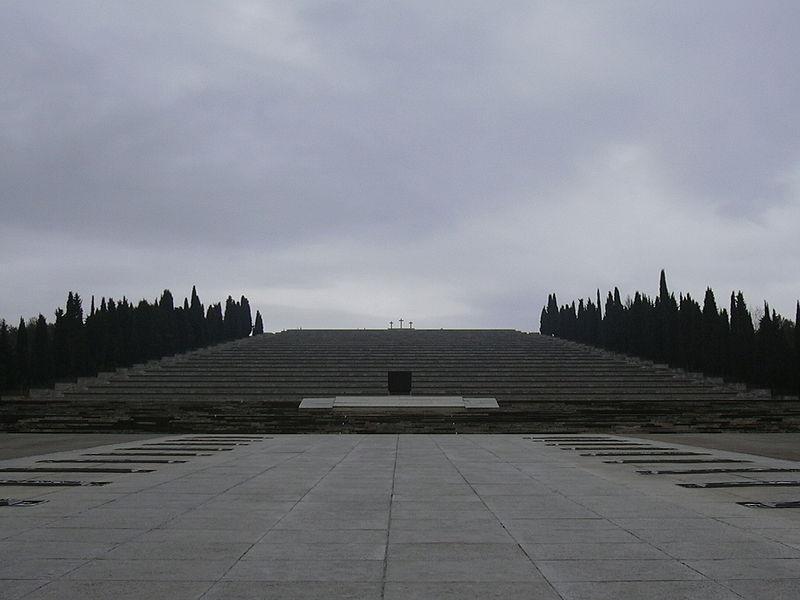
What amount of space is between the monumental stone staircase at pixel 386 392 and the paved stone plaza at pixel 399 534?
53.0 ft

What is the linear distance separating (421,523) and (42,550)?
12.2 feet

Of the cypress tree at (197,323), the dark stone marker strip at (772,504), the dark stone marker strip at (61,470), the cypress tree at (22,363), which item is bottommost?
the dark stone marker strip at (61,470)

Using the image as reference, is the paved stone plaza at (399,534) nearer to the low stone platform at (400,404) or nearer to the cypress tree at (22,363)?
the low stone platform at (400,404)

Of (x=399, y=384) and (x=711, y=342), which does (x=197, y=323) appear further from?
(x=711, y=342)

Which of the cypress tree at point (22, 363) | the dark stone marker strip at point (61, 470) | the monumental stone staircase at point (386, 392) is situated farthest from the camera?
the cypress tree at point (22, 363)

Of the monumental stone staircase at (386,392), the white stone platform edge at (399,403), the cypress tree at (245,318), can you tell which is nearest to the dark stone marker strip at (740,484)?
the monumental stone staircase at (386,392)

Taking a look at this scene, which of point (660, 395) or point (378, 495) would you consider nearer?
point (378, 495)

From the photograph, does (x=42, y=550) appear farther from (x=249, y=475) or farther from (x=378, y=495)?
(x=249, y=475)

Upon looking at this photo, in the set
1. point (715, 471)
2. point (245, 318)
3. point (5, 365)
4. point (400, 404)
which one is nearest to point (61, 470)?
point (715, 471)

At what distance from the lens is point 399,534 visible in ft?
22.7

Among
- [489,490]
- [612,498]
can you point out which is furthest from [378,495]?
[612,498]

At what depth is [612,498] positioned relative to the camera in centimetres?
918

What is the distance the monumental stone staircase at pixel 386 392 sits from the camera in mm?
28859

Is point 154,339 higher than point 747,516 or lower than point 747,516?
higher
